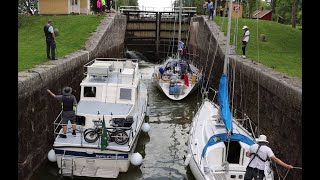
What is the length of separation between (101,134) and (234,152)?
11.7ft

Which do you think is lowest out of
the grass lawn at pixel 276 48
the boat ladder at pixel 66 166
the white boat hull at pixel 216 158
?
Answer: the boat ladder at pixel 66 166

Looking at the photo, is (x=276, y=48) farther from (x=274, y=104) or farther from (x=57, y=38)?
(x=57, y=38)

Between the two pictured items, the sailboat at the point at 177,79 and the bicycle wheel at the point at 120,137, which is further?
the sailboat at the point at 177,79

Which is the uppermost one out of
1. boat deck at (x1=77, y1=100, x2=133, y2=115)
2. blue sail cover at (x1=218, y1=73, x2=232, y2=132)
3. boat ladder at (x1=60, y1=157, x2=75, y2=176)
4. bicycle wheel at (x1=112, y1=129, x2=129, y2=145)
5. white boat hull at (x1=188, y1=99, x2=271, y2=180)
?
blue sail cover at (x1=218, y1=73, x2=232, y2=132)

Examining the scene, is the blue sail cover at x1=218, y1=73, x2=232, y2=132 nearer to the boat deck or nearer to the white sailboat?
the white sailboat

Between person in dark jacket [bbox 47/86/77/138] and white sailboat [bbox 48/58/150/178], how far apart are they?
317 millimetres

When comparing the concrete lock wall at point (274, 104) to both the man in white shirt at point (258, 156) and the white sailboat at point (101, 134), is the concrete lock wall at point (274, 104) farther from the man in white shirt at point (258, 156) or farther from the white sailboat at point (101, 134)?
the white sailboat at point (101, 134)

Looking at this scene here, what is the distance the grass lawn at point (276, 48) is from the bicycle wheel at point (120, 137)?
5.09m

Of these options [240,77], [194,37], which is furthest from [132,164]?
[194,37]

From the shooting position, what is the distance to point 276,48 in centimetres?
1975

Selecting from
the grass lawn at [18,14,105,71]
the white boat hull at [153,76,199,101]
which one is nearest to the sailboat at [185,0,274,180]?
the grass lawn at [18,14,105,71]

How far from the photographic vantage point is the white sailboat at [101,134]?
9430mm

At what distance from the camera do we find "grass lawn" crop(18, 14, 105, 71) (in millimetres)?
14117

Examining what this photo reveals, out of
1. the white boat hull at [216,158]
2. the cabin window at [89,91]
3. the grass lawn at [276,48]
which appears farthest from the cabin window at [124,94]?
the grass lawn at [276,48]
